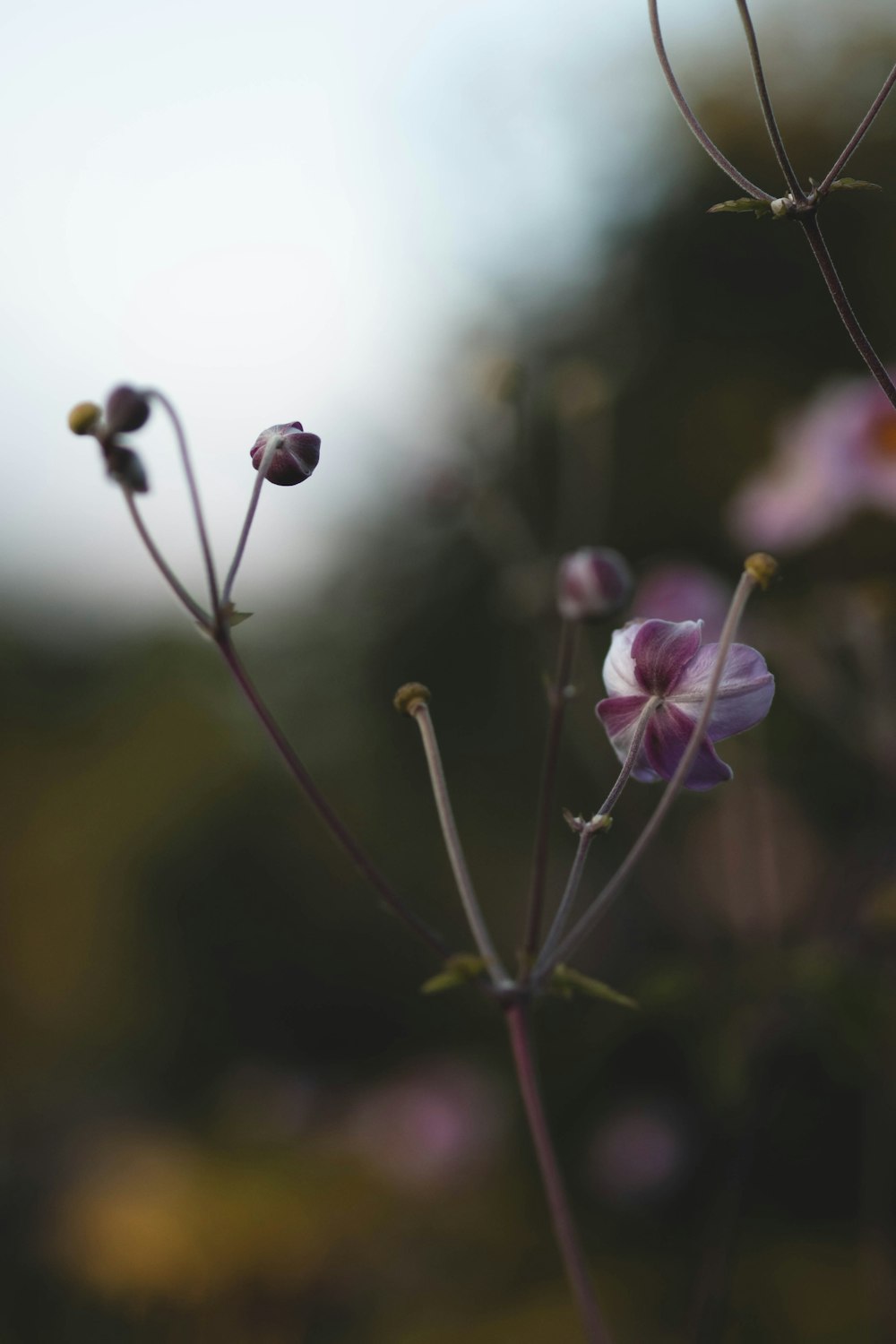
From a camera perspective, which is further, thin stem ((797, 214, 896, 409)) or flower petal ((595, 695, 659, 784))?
flower petal ((595, 695, 659, 784))

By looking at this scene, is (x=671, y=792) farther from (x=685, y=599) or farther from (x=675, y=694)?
(x=685, y=599)

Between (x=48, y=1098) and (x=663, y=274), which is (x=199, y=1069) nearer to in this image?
(x=48, y=1098)

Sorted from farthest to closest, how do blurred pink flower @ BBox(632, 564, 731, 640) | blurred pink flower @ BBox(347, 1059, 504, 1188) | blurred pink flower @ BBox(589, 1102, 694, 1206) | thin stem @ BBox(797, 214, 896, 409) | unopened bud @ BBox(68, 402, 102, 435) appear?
1. blurred pink flower @ BBox(347, 1059, 504, 1188)
2. blurred pink flower @ BBox(589, 1102, 694, 1206)
3. blurred pink flower @ BBox(632, 564, 731, 640)
4. unopened bud @ BBox(68, 402, 102, 435)
5. thin stem @ BBox(797, 214, 896, 409)

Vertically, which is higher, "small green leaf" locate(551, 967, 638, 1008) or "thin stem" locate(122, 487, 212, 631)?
"thin stem" locate(122, 487, 212, 631)

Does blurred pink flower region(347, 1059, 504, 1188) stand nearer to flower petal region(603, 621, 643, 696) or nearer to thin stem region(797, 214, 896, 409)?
flower petal region(603, 621, 643, 696)

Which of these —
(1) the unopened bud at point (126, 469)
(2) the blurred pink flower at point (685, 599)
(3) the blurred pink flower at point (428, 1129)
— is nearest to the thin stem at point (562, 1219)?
(1) the unopened bud at point (126, 469)

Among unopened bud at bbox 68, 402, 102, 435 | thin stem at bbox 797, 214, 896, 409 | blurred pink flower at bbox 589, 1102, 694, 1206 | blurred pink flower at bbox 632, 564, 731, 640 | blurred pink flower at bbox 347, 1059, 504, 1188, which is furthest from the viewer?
blurred pink flower at bbox 347, 1059, 504, 1188

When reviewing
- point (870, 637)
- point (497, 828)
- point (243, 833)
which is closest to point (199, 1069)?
point (243, 833)

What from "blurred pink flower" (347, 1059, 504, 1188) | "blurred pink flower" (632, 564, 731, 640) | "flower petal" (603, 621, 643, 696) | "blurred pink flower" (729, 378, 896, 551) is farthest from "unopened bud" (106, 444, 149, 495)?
"blurred pink flower" (347, 1059, 504, 1188)
